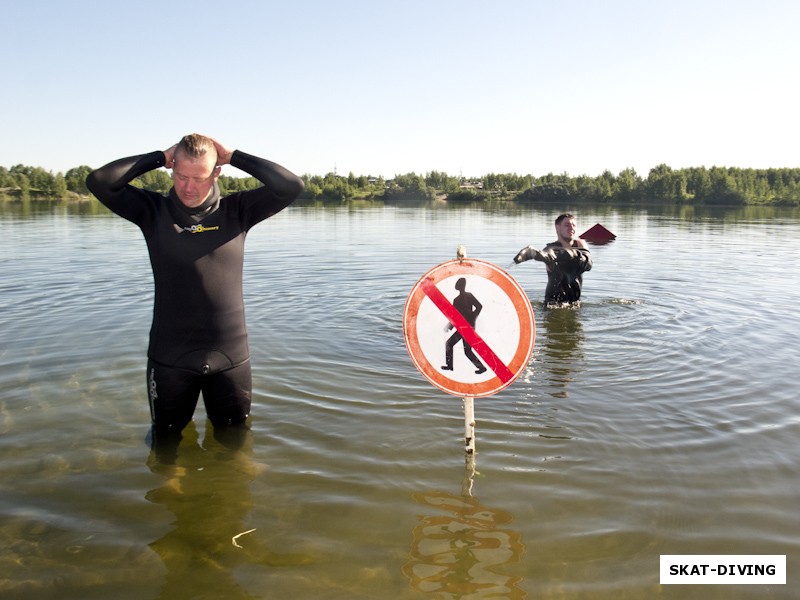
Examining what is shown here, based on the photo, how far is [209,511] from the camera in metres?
3.92

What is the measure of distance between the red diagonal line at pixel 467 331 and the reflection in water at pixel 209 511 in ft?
5.34

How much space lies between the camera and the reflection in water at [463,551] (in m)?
3.13

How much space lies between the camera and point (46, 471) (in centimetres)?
451

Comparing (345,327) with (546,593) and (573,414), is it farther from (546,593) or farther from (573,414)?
(546,593)

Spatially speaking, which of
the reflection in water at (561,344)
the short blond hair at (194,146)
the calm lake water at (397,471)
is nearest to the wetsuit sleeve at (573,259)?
the reflection in water at (561,344)

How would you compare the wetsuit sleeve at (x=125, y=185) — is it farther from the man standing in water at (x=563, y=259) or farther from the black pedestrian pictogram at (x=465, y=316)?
the man standing in water at (x=563, y=259)

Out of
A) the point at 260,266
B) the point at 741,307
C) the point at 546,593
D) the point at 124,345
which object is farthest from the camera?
the point at 260,266

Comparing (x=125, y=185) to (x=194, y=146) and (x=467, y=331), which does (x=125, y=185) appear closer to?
(x=194, y=146)

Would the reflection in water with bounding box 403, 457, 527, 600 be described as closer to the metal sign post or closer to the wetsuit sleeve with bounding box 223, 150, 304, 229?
the metal sign post

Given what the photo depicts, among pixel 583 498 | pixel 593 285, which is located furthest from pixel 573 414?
pixel 593 285

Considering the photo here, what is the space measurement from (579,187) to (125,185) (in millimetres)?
144120

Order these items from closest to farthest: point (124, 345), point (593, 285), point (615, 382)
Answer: point (615, 382) → point (124, 345) → point (593, 285)

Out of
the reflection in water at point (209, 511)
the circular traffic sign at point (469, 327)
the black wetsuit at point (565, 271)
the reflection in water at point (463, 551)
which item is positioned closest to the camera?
the reflection in water at point (463, 551)

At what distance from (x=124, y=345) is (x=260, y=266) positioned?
9.53 metres
